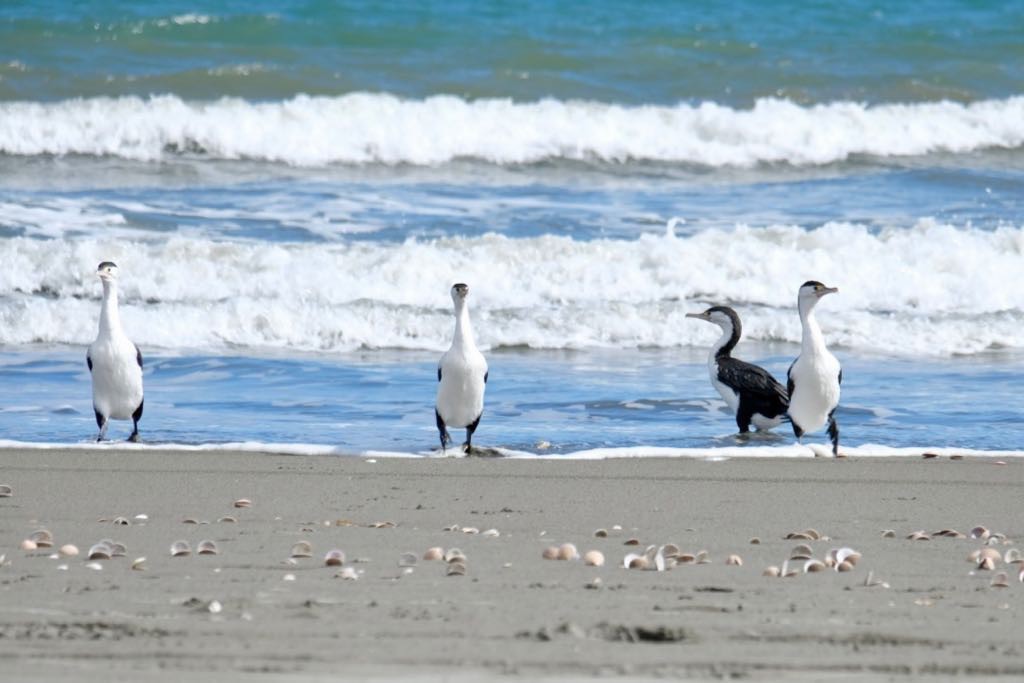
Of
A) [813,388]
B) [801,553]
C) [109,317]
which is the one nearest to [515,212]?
[109,317]

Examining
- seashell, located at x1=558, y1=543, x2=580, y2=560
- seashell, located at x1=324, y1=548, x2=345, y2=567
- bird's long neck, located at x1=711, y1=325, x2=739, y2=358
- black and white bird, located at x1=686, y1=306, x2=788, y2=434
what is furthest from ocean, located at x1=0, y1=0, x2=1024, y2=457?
seashell, located at x1=324, y1=548, x2=345, y2=567

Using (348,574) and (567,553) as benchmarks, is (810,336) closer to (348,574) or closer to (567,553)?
(567,553)

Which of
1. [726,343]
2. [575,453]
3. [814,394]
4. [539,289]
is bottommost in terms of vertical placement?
[575,453]

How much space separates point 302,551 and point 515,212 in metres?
12.4

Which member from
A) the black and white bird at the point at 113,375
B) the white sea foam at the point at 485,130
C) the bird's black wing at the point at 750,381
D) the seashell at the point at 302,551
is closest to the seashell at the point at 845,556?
the seashell at the point at 302,551

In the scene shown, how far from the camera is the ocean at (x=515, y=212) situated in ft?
33.3

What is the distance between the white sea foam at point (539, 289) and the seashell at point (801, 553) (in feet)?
22.2

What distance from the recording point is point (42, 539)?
5.59 meters

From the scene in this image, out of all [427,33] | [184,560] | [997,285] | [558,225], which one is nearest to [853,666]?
[184,560]

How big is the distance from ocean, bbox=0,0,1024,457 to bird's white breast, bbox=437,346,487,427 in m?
0.29

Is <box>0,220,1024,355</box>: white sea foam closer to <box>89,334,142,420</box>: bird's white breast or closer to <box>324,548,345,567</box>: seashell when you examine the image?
<box>89,334,142,420</box>: bird's white breast

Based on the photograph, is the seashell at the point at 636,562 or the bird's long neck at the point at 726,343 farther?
the bird's long neck at the point at 726,343

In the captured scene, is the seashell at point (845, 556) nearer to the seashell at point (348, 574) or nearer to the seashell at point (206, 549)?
the seashell at point (348, 574)

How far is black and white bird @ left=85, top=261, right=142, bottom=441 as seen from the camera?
8.91 m
